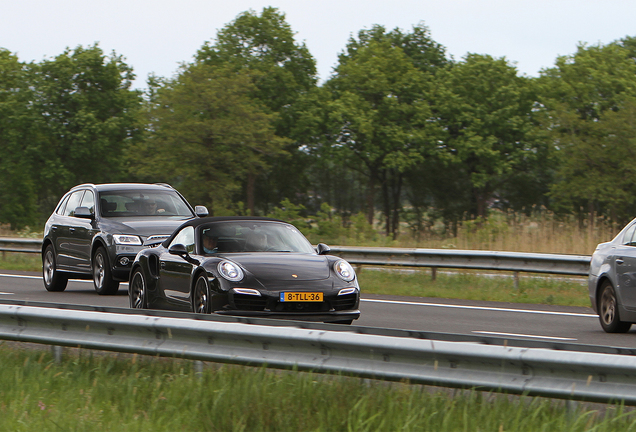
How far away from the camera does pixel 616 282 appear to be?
1016 centimetres

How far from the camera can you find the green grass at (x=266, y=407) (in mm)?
4840

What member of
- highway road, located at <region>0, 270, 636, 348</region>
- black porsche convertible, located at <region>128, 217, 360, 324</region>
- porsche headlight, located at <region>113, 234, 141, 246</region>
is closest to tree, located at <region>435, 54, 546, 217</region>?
highway road, located at <region>0, 270, 636, 348</region>

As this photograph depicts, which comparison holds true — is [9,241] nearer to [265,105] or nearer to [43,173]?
[265,105]

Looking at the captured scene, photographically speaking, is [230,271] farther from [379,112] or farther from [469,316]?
[379,112]

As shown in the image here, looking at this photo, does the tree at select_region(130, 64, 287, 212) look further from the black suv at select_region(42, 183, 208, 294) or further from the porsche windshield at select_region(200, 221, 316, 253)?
the porsche windshield at select_region(200, 221, 316, 253)

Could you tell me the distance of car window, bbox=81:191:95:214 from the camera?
15.8 metres

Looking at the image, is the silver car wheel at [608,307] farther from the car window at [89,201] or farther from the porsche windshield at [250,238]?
the car window at [89,201]

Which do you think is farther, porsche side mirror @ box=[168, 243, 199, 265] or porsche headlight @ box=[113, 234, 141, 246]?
porsche headlight @ box=[113, 234, 141, 246]

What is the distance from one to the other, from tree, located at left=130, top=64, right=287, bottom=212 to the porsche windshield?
40.2 meters

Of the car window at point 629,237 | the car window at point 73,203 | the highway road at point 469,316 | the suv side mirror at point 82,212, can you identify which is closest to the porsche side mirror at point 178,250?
the highway road at point 469,316

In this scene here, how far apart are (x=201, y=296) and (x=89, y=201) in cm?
713

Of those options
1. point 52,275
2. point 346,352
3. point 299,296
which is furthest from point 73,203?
point 346,352

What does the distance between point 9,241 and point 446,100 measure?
145ft

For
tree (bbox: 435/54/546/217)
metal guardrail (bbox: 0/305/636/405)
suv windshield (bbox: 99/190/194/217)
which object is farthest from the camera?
tree (bbox: 435/54/546/217)
